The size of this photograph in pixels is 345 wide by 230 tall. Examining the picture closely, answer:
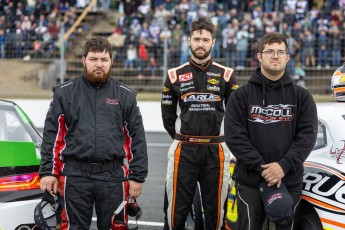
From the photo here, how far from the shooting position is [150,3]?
2253cm

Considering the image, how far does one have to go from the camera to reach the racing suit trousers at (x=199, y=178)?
5.45 metres

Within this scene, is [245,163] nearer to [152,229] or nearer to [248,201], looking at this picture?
[248,201]

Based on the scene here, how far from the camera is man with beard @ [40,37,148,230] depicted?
4527 millimetres

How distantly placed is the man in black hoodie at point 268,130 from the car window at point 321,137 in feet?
1.09

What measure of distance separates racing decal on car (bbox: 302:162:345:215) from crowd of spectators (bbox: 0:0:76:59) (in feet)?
47.4

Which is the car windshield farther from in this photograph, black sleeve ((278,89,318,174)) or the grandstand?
the grandstand

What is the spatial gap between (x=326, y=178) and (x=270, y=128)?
0.53 meters

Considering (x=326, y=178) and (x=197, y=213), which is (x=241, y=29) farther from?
(x=326, y=178)

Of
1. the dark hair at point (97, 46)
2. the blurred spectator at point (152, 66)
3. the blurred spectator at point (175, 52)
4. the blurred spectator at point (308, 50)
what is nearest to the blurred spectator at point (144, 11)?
the blurred spectator at point (175, 52)

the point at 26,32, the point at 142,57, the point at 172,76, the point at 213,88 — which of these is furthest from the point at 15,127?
the point at 26,32

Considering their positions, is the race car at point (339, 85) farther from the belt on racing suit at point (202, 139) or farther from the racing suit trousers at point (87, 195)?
the racing suit trousers at point (87, 195)

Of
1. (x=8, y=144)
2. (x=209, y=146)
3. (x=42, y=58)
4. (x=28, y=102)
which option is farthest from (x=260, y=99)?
(x=42, y=58)

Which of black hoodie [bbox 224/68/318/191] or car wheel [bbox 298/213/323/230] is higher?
black hoodie [bbox 224/68/318/191]

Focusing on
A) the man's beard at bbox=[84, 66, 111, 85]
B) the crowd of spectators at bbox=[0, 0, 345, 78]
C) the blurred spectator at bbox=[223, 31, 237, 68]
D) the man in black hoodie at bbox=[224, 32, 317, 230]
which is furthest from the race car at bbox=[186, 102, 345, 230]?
the blurred spectator at bbox=[223, 31, 237, 68]
